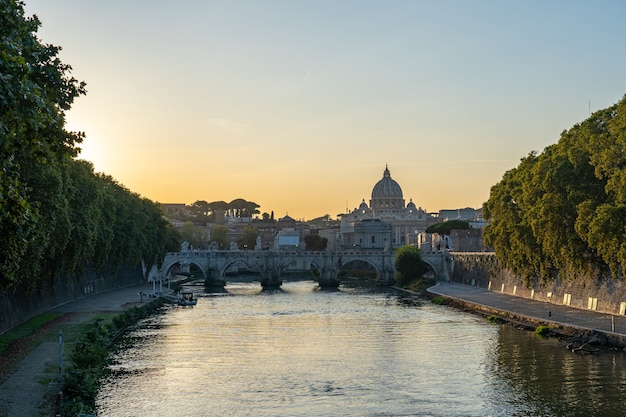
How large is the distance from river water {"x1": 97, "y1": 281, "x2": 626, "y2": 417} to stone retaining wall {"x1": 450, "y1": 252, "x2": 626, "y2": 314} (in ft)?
21.4

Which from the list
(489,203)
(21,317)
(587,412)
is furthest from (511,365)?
(489,203)

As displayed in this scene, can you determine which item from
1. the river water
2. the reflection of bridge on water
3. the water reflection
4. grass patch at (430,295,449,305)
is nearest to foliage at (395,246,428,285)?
the reflection of bridge on water

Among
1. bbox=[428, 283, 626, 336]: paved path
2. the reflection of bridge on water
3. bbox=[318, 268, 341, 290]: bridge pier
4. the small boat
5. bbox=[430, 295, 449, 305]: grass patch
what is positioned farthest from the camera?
bbox=[318, 268, 341, 290]: bridge pier

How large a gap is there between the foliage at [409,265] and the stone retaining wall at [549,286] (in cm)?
873

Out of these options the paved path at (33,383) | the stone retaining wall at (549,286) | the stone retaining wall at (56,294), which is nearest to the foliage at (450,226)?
the stone retaining wall at (549,286)

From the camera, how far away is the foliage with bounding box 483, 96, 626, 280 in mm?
47125

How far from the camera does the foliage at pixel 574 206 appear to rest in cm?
4712

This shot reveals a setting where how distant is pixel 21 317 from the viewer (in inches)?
1964

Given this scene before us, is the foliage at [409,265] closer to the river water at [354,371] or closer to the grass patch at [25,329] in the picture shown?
the river water at [354,371]

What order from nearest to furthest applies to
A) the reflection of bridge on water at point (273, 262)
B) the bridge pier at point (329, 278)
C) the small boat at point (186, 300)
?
the small boat at point (186, 300), the reflection of bridge on water at point (273, 262), the bridge pier at point (329, 278)

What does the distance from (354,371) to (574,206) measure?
22051mm

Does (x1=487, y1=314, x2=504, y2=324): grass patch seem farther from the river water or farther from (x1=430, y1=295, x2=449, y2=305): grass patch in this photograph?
(x1=430, y1=295, x2=449, y2=305): grass patch

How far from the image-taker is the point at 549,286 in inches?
2665

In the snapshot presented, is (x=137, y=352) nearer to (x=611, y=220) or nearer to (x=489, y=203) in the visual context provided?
(x=611, y=220)
